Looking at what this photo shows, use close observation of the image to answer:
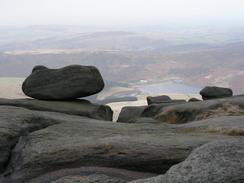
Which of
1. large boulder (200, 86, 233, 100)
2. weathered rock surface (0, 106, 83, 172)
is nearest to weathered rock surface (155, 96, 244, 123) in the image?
large boulder (200, 86, 233, 100)

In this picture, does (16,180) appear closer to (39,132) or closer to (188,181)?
(39,132)

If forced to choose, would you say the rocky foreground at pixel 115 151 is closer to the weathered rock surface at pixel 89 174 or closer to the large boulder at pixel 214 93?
the weathered rock surface at pixel 89 174

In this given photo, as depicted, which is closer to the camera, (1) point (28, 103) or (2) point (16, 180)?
(2) point (16, 180)

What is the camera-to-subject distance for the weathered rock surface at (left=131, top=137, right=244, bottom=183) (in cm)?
874

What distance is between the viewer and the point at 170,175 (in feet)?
30.3

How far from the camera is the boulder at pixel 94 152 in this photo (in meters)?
12.4

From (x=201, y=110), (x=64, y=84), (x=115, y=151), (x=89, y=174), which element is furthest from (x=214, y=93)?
(x=89, y=174)

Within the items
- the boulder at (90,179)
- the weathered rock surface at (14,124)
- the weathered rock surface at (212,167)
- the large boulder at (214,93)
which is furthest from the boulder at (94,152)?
the large boulder at (214,93)

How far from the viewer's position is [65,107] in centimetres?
2603

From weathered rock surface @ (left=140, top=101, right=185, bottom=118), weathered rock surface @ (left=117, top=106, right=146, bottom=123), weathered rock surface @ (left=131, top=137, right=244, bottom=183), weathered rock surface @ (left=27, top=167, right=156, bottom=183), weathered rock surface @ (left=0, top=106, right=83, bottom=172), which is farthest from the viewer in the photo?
weathered rock surface @ (left=117, top=106, right=146, bottom=123)

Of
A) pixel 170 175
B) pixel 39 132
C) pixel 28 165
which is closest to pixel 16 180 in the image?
pixel 28 165

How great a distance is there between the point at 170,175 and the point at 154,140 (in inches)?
176

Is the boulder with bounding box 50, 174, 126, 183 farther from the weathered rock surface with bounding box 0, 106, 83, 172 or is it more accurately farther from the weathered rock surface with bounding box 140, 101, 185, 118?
the weathered rock surface with bounding box 140, 101, 185, 118

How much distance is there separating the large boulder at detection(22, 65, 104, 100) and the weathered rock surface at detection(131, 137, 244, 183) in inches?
780
